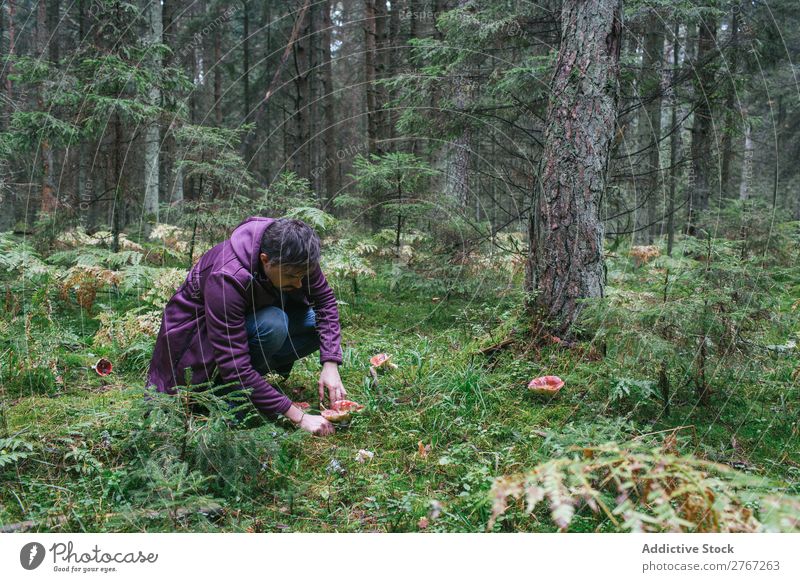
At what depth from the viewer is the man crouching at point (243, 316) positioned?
2.81m

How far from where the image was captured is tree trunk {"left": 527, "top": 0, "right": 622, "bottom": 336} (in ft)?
12.6

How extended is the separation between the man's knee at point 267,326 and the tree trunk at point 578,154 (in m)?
2.05

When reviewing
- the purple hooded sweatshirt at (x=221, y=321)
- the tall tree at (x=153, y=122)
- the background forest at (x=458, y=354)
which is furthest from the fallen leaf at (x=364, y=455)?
the tall tree at (x=153, y=122)

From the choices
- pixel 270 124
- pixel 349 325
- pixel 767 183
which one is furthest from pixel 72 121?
pixel 767 183

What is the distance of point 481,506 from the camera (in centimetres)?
227

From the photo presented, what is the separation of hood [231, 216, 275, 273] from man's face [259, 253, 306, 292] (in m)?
0.05

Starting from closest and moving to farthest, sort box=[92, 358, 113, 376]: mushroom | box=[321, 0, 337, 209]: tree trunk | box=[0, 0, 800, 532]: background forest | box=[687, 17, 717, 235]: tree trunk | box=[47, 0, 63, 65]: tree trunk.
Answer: box=[0, 0, 800, 532]: background forest < box=[92, 358, 113, 376]: mushroom < box=[687, 17, 717, 235]: tree trunk < box=[321, 0, 337, 209]: tree trunk < box=[47, 0, 63, 65]: tree trunk

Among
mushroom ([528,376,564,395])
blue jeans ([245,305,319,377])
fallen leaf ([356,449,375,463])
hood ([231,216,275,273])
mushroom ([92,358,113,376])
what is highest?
hood ([231,216,275,273])

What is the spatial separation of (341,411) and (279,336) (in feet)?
2.06

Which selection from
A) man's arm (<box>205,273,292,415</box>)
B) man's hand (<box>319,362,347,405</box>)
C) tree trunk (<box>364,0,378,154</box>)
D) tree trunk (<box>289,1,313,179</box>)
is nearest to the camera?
man's arm (<box>205,273,292,415</box>)

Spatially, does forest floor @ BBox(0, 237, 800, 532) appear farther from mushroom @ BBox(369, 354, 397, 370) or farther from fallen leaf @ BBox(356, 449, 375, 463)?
mushroom @ BBox(369, 354, 397, 370)

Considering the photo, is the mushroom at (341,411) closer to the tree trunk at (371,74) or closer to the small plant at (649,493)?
the small plant at (649,493)

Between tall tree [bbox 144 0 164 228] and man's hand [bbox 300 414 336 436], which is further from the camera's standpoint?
tall tree [bbox 144 0 164 228]

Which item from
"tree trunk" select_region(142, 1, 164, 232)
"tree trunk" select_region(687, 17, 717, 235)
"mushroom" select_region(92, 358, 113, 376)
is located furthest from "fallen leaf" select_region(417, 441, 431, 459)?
"tree trunk" select_region(687, 17, 717, 235)
